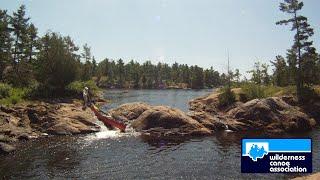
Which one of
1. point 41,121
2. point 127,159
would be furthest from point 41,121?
point 127,159

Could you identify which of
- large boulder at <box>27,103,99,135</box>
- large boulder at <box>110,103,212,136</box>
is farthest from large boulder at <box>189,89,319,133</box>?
large boulder at <box>27,103,99,135</box>

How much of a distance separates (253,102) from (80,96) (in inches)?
1088

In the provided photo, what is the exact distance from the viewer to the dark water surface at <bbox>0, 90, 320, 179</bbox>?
24.5 meters

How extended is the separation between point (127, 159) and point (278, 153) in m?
13.6

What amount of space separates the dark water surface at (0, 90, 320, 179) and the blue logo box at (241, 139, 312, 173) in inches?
164

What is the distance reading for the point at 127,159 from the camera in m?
28.3

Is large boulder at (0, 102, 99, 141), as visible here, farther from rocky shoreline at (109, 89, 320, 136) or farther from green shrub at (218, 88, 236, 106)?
green shrub at (218, 88, 236, 106)

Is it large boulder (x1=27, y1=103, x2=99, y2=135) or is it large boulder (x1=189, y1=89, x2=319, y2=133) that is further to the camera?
large boulder (x1=189, y1=89, x2=319, y2=133)

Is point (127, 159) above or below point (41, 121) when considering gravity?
below

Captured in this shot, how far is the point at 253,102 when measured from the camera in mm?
46781

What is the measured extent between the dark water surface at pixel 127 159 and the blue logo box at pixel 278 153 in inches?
164

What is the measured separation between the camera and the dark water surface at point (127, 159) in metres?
24.5

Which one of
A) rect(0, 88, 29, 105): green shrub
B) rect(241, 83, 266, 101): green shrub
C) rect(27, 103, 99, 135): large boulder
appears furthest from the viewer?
rect(241, 83, 266, 101): green shrub

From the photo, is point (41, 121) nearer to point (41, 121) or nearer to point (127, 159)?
point (41, 121)
